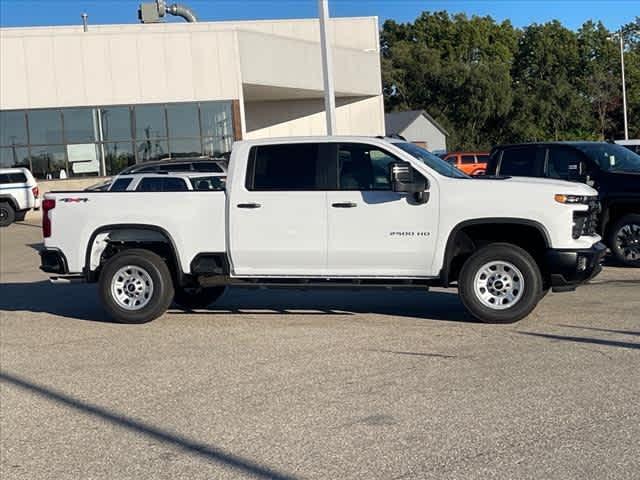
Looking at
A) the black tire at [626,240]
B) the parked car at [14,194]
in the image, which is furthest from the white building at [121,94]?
the black tire at [626,240]

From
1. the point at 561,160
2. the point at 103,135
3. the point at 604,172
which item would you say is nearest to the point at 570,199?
the point at 604,172

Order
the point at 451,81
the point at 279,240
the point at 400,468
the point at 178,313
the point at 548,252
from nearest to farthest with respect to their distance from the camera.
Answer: the point at 400,468 → the point at 548,252 → the point at 279,240 → the point at 178,313 → the point at 451,81

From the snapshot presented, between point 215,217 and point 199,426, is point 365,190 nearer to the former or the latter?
point 215,217

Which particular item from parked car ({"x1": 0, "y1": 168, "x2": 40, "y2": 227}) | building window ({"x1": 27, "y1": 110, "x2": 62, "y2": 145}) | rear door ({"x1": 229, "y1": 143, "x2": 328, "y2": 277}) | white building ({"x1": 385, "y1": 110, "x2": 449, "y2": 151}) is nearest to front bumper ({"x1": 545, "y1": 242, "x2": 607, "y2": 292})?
rear door ({"x1": 229, "y1": 143, "x2": 328, "y2": 277})

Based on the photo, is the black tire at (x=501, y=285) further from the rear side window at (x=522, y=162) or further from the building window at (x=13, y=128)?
the building window at (x=13, y=128)

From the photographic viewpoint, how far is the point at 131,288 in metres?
9.89

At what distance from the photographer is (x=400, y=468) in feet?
16.3

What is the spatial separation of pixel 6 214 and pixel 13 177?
4.15 feet

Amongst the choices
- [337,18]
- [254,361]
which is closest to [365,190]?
[254,361]

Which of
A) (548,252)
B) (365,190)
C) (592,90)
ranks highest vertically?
(592,90)

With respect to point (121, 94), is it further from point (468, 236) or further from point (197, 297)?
point (468, 236)

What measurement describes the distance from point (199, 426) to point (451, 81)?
73494mm

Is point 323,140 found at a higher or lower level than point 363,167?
higher

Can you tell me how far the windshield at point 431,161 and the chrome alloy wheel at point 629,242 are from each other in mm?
4263
